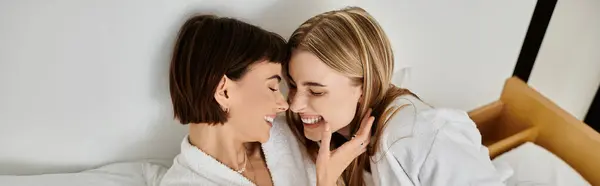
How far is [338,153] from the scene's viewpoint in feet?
4.04

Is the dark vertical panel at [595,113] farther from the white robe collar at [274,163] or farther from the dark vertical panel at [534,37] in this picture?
the white robe collar at [274,163]

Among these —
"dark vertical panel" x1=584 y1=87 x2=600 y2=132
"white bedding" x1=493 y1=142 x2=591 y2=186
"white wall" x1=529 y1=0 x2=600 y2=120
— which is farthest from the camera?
"dark vertical panel" x1=584 y1=87 x2=600 y2=132

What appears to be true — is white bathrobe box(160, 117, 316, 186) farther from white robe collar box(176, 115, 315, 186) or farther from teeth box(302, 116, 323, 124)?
teeth box(302, 116, 323, 124)

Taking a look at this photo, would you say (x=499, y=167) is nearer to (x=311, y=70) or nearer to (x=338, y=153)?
(x=338, y=153)

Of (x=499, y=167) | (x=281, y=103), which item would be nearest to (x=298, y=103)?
(x=281, y=103)

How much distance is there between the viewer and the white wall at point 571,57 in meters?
1.90

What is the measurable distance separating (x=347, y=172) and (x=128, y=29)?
0.58m

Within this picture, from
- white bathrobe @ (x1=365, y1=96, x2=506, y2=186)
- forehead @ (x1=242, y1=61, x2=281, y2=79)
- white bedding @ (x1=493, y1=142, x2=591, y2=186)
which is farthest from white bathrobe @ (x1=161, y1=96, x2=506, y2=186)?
white bedding @ (x1=493, y1=142, x2=591, y2=186)

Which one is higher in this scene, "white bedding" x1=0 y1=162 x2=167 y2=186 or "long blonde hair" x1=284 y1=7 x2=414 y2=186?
"long blonde hair" x1=284 y1=7 x2=414 y2=186

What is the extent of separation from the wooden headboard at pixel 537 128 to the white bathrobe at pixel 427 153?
415 millimetres

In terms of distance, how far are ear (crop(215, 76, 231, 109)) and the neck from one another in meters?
0.07

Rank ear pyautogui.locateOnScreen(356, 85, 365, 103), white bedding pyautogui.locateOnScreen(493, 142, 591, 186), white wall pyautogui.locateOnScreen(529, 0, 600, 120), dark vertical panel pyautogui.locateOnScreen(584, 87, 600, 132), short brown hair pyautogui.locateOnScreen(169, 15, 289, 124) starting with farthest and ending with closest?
dark vertical panel pyautogui.locateOnScreen(584, 87, 600, 132), white wall pyautogui.locateOnScreen(529, 0, 600, 120), white bedding pyautogui.locateOnScreen(493, 142, 591, 186), ear pyautogui.locateOnScreen(356, 85, 365, 103), short brown hair pyautogui.locateOnScreen(169, 15, 289, 124)

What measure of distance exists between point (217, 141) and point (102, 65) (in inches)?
11.2

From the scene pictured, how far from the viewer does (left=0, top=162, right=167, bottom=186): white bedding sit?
1.27 m
